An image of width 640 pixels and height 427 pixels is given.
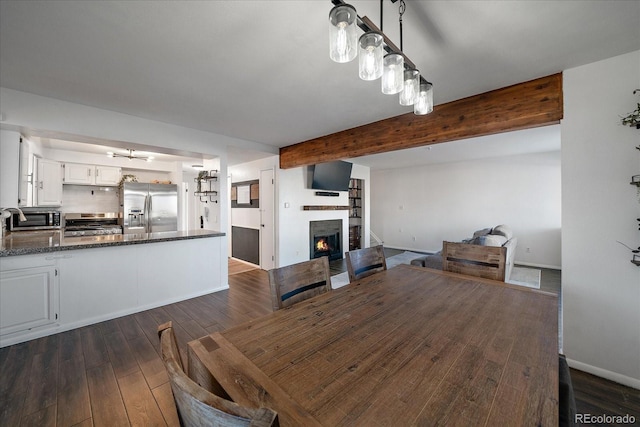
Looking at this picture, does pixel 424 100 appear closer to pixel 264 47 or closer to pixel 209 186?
pixel 264 47

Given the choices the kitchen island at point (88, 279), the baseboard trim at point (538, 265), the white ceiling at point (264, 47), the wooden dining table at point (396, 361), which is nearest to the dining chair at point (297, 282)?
the wooden dining table at point (396, 361)

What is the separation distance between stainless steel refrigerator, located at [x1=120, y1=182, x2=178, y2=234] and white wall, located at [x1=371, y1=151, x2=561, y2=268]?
5750 mm

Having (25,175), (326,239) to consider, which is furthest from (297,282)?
(326,239)

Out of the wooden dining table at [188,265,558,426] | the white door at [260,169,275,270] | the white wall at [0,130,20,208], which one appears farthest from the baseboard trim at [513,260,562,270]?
the white wall at [0,130,20,208]

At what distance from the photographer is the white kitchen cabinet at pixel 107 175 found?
5.07 metres

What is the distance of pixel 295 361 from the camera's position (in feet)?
2.81

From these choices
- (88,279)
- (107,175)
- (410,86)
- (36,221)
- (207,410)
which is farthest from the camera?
(107,175)

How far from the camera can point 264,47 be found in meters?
1.74

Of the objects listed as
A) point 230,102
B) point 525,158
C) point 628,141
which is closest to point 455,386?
point 628,141

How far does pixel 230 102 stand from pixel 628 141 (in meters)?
3.40

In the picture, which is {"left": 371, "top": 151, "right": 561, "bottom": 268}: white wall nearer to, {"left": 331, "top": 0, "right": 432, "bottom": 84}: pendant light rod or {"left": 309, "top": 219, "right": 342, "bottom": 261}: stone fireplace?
{"left": 309, "top": 219, "right": 342, "bottom": 261}: stone fireplace

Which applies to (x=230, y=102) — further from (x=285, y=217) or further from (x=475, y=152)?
(x=475, y=152)

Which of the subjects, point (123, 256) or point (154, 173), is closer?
point (123, 256)

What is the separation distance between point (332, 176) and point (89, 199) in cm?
528
